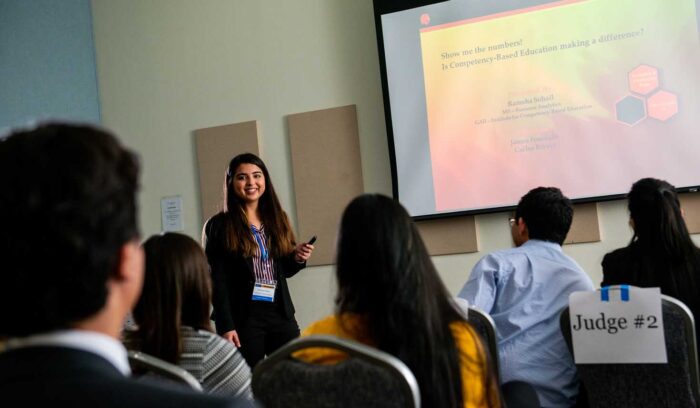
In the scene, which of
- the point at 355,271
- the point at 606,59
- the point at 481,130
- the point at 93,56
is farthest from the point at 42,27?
the point at 355,271

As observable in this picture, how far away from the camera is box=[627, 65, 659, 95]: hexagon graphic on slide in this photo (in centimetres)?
400

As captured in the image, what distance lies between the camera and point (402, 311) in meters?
1.47

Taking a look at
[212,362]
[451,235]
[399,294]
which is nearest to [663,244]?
[399,294]

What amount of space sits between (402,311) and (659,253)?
131cm

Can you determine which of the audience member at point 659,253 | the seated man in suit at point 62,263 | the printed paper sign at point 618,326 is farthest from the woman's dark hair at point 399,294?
the audience member at point 659,253

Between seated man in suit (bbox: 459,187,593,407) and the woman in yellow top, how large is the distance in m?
0.90

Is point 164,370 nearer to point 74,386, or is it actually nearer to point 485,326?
point 485,326

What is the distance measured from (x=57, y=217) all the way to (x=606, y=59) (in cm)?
394

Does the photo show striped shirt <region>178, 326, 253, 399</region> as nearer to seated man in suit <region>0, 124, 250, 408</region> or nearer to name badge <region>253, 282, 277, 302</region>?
seated man in suit <region>0, 124, 250, 408</region>

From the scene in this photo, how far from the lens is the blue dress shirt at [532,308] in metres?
2.38

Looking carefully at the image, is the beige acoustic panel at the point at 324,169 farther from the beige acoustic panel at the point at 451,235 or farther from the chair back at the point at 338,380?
the chair back at the point at 338,380

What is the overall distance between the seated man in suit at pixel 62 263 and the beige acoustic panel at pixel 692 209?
12.8 ft

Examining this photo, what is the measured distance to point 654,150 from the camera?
3992 mm

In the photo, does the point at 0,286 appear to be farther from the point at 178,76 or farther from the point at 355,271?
the point at 178,76
